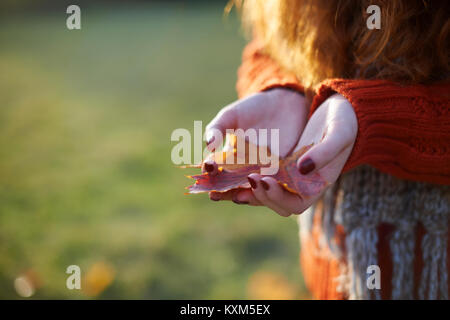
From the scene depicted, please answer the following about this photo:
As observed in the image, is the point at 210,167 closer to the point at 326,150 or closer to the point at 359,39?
the point at 326,150

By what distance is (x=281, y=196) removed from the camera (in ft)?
2.40

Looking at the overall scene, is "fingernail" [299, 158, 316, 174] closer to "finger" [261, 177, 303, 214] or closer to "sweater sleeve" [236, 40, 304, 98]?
"finger" [261, 177, 303, 214]

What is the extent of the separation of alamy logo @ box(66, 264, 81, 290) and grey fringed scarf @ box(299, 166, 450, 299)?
1167mm

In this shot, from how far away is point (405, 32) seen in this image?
0.82 meters

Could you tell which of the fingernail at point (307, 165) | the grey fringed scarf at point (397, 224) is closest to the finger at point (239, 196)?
the fingernail at point (307, 165)

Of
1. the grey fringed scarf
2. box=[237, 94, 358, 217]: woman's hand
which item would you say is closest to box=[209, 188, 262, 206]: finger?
box=[237, 94, 358, 217]: woman's hand

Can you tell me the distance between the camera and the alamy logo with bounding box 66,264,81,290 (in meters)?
1.72

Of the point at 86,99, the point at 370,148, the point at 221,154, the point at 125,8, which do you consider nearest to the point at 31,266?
the point at 221,154

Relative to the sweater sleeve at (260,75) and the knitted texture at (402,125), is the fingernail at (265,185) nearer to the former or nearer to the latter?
the knitted texture at (402,125)

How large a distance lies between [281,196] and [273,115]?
30 centimetres

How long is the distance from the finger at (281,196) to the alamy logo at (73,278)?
1.24m

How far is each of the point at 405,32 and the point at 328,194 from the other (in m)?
0.39

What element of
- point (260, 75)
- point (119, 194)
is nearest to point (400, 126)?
point (260, 75)
